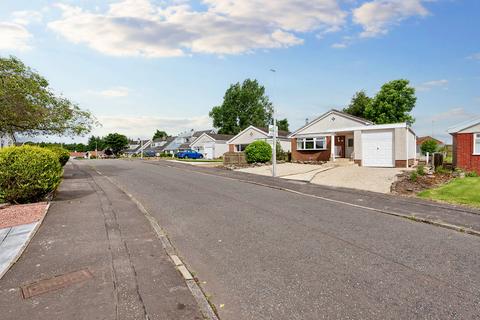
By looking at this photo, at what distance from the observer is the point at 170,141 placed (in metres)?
91.6

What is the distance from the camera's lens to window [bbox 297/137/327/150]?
3284 centimetres

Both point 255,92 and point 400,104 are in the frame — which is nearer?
point 400,104

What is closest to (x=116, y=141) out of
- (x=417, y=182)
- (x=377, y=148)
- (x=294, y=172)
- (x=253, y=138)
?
(x=253, y=138)

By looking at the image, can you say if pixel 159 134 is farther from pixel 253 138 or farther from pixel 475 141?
pixel 475 141

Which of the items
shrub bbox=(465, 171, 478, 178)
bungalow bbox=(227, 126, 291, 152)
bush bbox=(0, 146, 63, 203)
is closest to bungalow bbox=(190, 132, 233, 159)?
bungalow bbox=(227, 126, 291, 152)

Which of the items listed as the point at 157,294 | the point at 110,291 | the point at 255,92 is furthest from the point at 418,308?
the point at 255,92

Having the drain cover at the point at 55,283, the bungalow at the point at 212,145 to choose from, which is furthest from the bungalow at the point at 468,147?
the bungalow at the point at 212,145

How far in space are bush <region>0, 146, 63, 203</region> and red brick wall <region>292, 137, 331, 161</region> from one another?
26.6m

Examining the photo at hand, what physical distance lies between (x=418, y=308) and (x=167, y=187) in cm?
1251

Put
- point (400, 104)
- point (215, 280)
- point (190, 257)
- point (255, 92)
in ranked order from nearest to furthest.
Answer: point (215, 280)
point (190, 257)
point (400, 104)
point (255, 92)

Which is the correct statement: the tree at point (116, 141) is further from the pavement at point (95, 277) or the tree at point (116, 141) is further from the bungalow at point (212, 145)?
the pavement at point (95, 277)

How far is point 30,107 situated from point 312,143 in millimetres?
25402

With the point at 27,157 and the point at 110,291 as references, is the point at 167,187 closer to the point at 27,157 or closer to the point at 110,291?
the point at 27,157

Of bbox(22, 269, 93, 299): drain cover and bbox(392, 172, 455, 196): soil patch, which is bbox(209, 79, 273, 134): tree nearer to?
bbox(392, 172, 455, 196): soil patch
